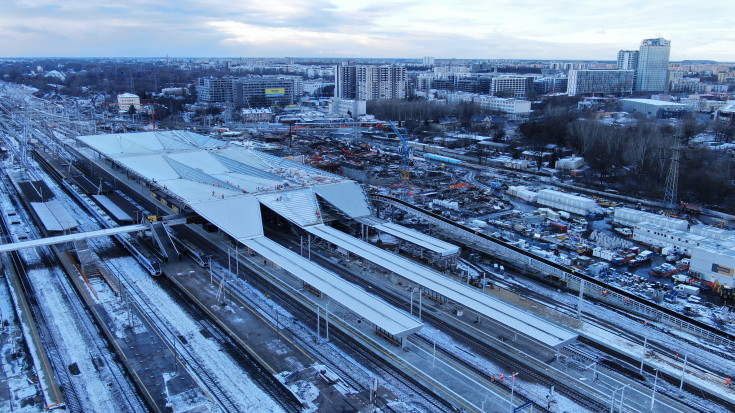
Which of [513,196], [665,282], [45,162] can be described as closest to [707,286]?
[665,282]

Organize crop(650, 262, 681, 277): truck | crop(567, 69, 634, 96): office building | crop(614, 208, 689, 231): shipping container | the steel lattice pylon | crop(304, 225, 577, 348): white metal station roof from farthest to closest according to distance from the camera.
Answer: crop(567, 69, 634, 96): office building → the steel lattice pylon → crop(614, 208, 689, 231): shipping container → crop(650, 262, 681, 277): truck → crop(304, 225, 577, 348): white metal station roof

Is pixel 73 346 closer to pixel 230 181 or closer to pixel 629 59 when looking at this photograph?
pixel 230 181

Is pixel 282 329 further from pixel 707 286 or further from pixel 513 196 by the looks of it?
pixel 513 196

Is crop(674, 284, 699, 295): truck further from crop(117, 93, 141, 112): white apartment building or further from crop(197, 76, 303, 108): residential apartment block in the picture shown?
crop(197, 76, 303, 108): residential apartment block

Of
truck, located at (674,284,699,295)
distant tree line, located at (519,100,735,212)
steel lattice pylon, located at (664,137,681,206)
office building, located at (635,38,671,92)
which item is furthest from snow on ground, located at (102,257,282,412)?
office building, located at (635,38,671,92)

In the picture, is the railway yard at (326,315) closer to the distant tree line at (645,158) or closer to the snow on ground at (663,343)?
the snow on ground at (663,343)
